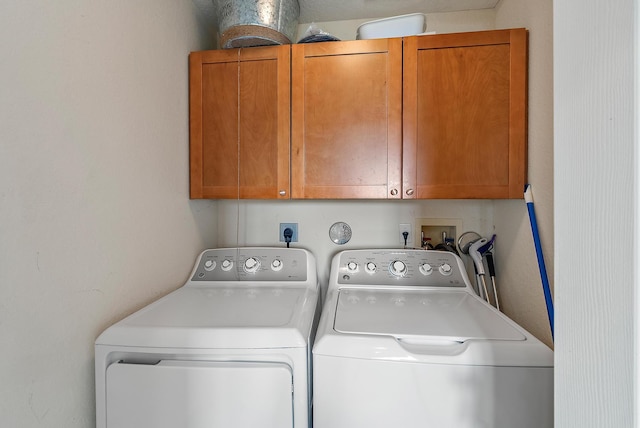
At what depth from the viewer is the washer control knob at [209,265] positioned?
1307 millimetres

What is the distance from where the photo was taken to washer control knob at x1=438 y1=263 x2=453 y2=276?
1.21 m

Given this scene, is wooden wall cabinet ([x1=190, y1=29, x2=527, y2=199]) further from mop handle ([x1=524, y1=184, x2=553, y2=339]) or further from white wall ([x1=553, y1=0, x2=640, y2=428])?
white wall ([x1=553, y1=0, x2=640, y2=428])

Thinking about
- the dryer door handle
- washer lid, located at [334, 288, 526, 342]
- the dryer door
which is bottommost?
the dryer door

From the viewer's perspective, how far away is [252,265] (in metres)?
1.30

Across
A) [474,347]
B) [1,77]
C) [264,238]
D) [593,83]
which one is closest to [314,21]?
[264,238]

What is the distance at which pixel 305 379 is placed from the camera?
71cm

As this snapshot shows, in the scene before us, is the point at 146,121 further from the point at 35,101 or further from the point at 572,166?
the point at 572,166

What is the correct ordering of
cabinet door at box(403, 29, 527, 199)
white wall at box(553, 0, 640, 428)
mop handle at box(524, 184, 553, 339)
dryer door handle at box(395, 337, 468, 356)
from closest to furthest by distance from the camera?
white wall at box(553, 0, 640, 428), dryer door handle at box(395, 337, 468, 356), mop handle at box(524, 184, 553, 339), cabinet door at box(403, 29, 527, 199)

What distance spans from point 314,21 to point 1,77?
1369 mm

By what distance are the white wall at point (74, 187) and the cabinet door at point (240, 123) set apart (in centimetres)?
16

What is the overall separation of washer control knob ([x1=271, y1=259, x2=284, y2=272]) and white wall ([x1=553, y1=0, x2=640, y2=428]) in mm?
1041

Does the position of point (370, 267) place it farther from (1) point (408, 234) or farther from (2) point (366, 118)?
(2) point (366, 118)

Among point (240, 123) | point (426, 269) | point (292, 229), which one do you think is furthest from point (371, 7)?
point (426, 269)

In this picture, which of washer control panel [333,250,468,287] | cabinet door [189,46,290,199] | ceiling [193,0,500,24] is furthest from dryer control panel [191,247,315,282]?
ceiling [193,0,500,24]
